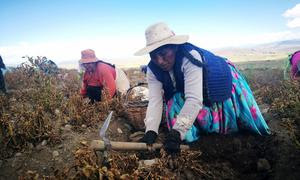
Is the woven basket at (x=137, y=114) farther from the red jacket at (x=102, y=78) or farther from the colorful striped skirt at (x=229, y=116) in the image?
the red jacket at (x=102, y=78)

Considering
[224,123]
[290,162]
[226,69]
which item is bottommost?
[290,162]

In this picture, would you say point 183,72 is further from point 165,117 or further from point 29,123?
point 29,123

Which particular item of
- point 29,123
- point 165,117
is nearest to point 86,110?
point 29,123

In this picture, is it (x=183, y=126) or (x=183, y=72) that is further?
(x=183, y=72)

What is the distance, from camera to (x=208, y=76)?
3.14m

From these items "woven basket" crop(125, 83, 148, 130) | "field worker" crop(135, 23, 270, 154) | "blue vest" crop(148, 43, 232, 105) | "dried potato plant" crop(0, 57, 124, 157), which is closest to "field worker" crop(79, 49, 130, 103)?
"dried potato plant" crop(0, 57, 124, 157)

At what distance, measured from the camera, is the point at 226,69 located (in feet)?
10.9

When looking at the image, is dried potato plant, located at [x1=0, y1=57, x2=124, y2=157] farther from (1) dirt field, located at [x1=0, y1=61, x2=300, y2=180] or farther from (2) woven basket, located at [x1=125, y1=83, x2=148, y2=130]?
(2) woven basket, located at [x1=125, y1=83, x2=148, y2=130]

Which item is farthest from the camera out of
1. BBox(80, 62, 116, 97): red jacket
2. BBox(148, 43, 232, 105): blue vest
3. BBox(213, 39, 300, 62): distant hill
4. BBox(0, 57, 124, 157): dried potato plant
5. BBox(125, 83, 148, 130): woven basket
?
BBox(213, 39, 300, 62): distant hill

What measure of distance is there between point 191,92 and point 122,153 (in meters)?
1.02

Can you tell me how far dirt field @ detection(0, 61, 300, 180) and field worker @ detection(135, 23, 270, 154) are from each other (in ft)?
0.53

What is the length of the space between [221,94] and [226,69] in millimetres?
309

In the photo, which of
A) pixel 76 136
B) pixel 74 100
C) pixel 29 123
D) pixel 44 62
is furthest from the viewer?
pixel 44 62

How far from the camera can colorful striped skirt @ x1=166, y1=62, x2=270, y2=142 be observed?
3303mm
